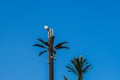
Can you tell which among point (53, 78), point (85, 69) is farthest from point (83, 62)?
point (53, 78)

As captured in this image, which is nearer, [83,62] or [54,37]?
[54,37]

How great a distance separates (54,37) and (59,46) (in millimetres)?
1589

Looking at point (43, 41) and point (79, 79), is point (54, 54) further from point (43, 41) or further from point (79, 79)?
point (79, 79)

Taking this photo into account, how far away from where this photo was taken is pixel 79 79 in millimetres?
50156

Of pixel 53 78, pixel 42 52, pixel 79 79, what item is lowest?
pixel 53 78

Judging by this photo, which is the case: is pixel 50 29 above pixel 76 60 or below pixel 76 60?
below

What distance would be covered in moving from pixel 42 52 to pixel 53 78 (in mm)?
3077

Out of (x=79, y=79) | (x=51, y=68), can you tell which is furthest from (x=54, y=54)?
(x=79, y=79)

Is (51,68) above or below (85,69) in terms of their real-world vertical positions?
below

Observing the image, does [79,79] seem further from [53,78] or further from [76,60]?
[53,78]

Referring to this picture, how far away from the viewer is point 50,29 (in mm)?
32500

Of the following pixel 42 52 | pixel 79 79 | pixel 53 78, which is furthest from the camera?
pixel 79 79

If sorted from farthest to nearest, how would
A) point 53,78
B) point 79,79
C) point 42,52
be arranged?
point 79,79
point 42,52
point 53,78

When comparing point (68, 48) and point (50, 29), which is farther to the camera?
point (68, 48)
